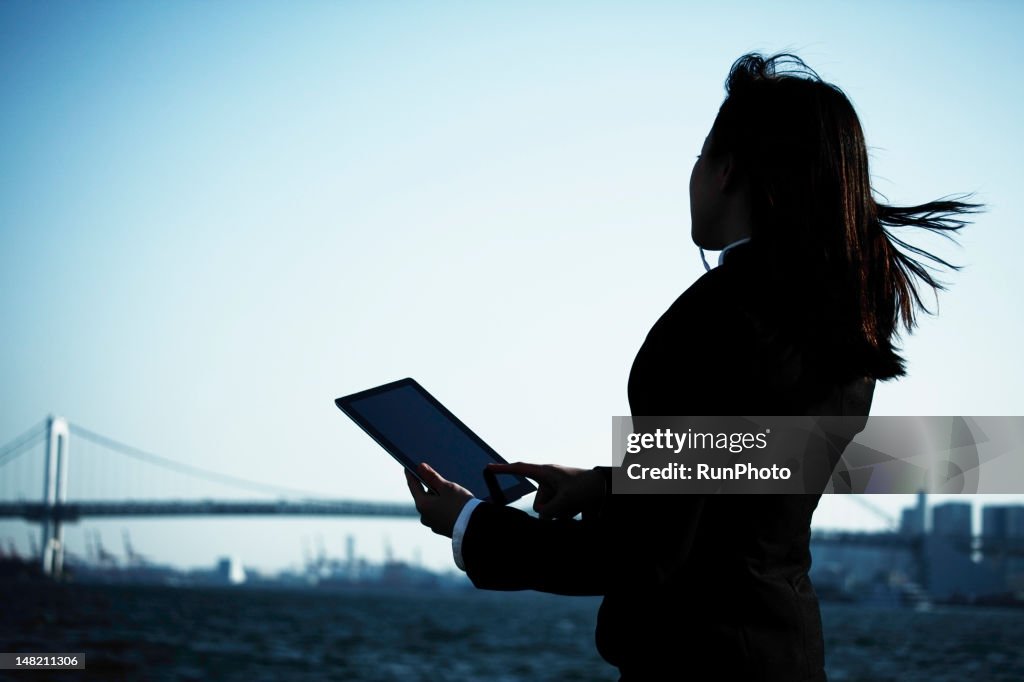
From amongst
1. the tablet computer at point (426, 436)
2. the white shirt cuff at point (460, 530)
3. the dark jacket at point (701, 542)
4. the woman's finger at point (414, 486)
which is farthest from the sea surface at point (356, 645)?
the dark jacket at point (701, 542)

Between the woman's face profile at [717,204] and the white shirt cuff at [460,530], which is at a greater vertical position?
the woman's face profile at [717,204]

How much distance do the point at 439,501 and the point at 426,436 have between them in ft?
0.83

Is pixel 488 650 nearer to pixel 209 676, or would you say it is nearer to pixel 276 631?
pixel 276 631

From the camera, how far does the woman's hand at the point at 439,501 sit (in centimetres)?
135

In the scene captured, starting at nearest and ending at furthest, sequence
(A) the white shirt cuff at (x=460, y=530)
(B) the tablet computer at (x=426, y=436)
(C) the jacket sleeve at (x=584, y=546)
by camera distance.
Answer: (C) the jacket sleeve at (x=584, y=546)
(A) the white shirt cuff at (x=460, y=530)
(B) the tablet computer at (x=426, y=436)

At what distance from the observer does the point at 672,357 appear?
1.20m

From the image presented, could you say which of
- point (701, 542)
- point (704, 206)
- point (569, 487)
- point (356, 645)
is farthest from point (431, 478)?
point (356, 645)

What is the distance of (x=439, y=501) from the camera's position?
4.51 feet

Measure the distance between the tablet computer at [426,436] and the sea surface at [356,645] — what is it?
51.5 feet

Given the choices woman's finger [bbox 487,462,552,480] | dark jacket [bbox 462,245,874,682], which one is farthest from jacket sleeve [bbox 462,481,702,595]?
woman's finger [bbox 487,462,552,480]

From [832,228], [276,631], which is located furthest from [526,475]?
[276,631]

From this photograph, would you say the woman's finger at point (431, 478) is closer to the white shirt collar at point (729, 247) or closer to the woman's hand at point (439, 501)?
the woman's hand at point (439, 501)

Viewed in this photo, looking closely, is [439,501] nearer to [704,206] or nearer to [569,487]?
[569,487]

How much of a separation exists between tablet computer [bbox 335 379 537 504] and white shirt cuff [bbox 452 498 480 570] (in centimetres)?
14
